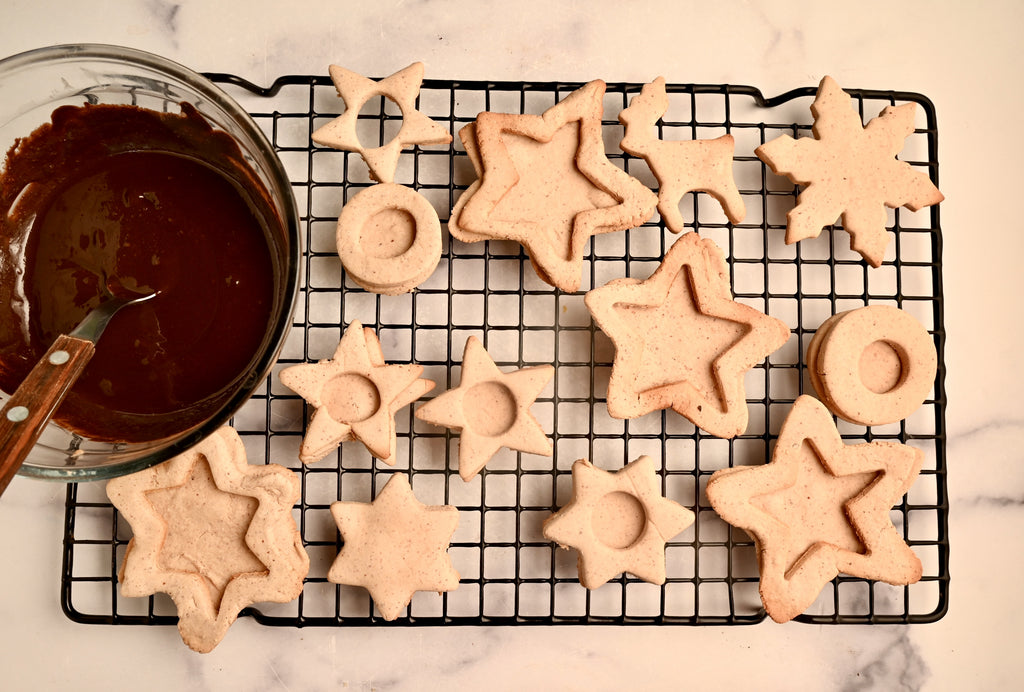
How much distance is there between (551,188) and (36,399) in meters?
0.58

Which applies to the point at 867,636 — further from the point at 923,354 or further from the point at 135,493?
the point at 135,493

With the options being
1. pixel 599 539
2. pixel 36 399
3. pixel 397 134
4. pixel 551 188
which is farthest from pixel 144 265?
pixel 599 539

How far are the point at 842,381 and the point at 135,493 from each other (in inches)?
33.6

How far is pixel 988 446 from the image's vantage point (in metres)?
0.94

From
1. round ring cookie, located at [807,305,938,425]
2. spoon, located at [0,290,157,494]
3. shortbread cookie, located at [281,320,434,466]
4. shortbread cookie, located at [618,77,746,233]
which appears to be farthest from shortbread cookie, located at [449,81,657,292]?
spoon, located at [0,290,157,494]

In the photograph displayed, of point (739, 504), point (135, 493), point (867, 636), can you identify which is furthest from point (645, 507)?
point (135, 493)

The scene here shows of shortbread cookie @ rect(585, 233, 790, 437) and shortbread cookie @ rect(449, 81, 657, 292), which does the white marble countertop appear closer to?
shortbread cookie @ rect(449, 81, 657, 292)

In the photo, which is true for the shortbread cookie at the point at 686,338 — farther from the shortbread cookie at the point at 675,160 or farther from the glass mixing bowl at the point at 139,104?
the glass mixing bowl at the point at 139,104

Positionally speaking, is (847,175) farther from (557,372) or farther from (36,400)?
(36,400)

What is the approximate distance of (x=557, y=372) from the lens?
0.90m

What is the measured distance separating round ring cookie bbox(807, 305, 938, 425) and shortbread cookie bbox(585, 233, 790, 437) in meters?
0.07

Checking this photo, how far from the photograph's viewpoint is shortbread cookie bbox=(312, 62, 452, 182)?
844mm

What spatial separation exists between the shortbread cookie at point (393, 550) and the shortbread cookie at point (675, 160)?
46cm

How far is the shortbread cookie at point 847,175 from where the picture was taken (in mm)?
872
